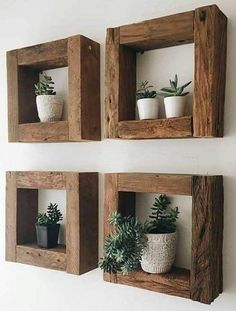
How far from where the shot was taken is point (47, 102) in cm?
135

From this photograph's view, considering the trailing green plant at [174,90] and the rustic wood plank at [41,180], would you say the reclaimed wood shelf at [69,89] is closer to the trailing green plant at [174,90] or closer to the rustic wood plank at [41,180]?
the rustic wood plank at [41,180]

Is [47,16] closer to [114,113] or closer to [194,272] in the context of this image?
[114,113]

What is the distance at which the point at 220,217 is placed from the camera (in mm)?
1080

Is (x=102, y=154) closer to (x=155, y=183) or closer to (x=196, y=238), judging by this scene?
(x=155, y=183)

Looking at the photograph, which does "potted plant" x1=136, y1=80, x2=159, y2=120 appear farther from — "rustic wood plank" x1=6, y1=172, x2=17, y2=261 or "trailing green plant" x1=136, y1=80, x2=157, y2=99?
"rustic wood plank" x1=6, y1=172, x2=17, y2=261

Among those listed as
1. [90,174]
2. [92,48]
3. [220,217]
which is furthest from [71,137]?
[220,217]

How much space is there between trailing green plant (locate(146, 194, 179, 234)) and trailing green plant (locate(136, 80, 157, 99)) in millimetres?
327

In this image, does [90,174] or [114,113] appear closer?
[114,113]

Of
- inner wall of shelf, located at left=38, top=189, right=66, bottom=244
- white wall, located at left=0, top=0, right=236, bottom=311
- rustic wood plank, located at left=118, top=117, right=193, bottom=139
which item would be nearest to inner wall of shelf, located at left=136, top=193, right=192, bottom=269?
white wall, located at left=0, top=0, right=236, bottom=311

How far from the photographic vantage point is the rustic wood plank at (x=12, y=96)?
1.41m

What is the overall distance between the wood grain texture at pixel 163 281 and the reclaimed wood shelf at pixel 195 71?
0.42m

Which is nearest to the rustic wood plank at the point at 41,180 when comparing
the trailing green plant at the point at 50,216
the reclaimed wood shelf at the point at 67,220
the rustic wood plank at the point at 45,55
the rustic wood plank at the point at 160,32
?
the reclaimed wood shelf at the point at 67,220

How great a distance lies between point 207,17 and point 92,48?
44 cm

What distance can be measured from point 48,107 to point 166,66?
1.50 ft
